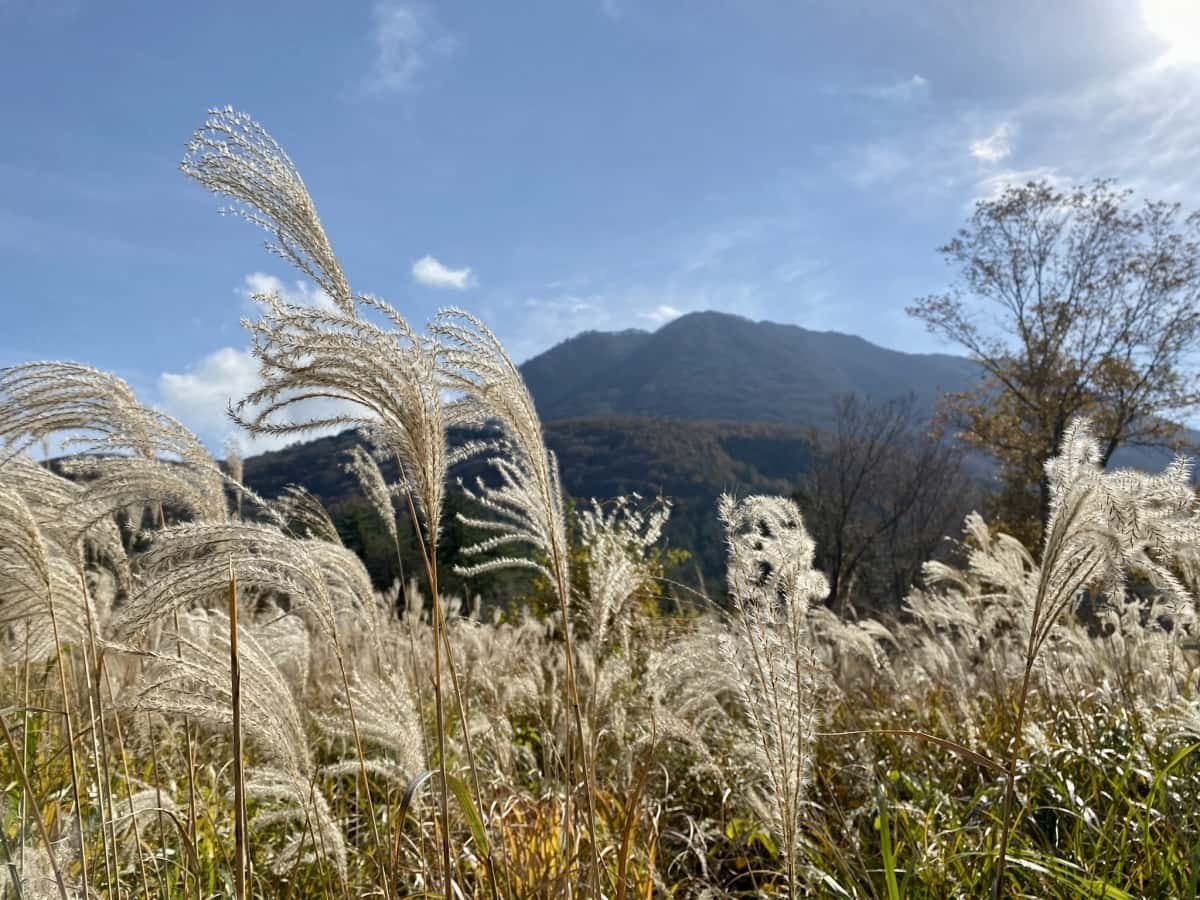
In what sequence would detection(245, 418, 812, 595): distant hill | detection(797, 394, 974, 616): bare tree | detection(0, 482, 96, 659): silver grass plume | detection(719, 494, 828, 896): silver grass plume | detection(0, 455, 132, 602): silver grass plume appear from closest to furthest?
detection(719, 494, 828, 896): silver grass plume < detection(0, 482, 96, 659): silver grass plume < detection(0, 455, 132, 602): silver grass plume < detection(797, 394, 974, 616): bare tree < detection(245, 418, 812, 595): distant hill

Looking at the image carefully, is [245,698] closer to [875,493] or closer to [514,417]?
[514,417]

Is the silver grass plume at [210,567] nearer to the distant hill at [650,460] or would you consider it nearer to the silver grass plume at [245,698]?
the silver grass plume at [245,698]

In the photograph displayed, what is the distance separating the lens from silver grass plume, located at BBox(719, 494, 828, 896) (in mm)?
1553

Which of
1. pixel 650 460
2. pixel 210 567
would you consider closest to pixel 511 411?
pixel 210 567

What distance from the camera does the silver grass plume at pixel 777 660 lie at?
155 centimetres

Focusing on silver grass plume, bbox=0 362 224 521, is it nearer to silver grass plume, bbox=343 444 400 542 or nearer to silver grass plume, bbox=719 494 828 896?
silver grass plume, bbox=343 444 400 542

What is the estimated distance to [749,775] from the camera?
4.04 meters

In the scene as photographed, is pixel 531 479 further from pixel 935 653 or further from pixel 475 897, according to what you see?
pixel 935 653

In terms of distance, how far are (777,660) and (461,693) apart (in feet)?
5.88

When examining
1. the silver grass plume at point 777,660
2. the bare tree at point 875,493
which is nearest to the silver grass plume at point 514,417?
the silver grass plume at point 777,660

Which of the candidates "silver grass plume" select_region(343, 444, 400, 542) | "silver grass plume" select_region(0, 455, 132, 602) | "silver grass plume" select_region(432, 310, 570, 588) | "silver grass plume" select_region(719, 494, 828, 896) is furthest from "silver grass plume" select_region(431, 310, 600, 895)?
"silver grass plume" select_region(0, 455, 132, 602)

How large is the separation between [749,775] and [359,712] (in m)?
2.45

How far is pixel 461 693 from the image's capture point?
3.01 m

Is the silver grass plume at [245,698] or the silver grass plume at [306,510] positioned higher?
the silver grass plume at [306,510]
